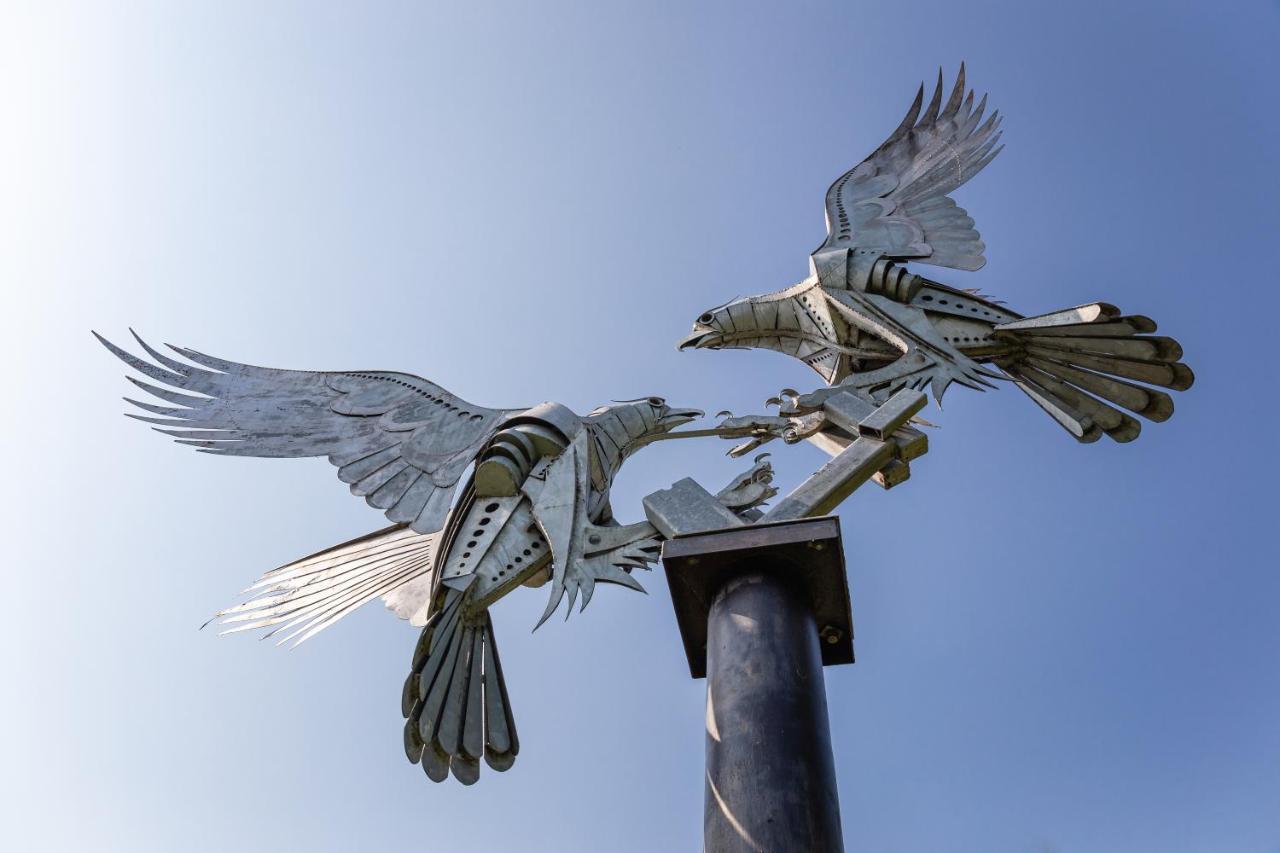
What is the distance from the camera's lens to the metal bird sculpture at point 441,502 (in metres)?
6.91

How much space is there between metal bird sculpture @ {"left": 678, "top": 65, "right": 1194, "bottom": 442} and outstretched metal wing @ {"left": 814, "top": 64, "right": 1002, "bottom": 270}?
0.04 feet

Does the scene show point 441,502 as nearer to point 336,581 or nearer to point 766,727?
point 336,581

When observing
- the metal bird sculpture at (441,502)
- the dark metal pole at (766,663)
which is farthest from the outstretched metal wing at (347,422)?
the dark metal pole at (766,663)

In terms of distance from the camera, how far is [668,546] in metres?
6.44

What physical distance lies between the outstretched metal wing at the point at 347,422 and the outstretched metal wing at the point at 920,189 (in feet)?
11.2

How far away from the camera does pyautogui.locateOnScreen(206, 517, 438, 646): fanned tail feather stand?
774 centimetres

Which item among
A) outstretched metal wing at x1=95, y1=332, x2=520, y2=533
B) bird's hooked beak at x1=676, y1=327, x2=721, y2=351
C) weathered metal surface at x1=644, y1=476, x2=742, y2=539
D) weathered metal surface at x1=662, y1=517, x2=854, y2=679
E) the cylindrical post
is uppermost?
bird's hooked beak at x1=676, y1=327, x2=721, y2=351

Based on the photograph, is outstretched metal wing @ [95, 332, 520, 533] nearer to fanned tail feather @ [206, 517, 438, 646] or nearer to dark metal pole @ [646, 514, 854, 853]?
fanned tail feather @ [206, 517, 438, 646]

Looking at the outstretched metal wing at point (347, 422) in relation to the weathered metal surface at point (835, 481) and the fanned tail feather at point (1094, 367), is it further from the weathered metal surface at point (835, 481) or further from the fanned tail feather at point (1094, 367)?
the fanned tail feather at point (1094, 367)

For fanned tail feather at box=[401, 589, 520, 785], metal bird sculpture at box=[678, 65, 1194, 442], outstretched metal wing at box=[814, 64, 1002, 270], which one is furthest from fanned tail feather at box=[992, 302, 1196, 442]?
fanned tail feather at box=[401, 589, 520, 785]

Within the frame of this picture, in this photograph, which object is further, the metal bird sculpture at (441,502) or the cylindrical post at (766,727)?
the metal bird sculpture at (441,502)

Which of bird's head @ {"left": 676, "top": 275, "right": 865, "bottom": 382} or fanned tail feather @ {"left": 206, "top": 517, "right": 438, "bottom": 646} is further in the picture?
bird's head @ {"left": 676, "top": 275, "right": 865, "bottom": 382}

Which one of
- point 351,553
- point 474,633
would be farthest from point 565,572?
point 351,553

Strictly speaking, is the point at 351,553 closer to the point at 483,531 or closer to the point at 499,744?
the point at 483,531
